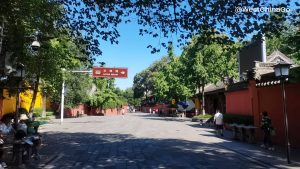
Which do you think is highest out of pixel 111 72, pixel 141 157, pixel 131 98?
pixel 131 98

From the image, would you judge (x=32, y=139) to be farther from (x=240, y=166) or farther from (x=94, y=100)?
(x=94, y=100)

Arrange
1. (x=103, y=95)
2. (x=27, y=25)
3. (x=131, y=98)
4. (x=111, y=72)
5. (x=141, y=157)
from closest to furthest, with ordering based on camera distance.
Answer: (x=141, y=157) → (x=27, y=25) → (x=111, y=72) → (x=103, y=95) → (x=131, y=98)

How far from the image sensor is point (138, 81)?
460 ft

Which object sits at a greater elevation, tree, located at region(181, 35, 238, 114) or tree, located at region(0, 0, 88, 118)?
A: tree, located at region(181, 35, 238, 114)

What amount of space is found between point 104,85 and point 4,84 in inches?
2562

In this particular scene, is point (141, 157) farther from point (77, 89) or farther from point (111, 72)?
point (77, 89)

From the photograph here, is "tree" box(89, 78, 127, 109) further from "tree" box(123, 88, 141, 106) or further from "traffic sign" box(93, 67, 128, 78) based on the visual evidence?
"tree" box(123, 88, 141, 106)

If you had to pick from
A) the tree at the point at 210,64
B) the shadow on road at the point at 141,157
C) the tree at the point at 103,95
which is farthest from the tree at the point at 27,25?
the tree at the point at 103,95

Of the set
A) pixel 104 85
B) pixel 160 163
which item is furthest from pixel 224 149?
pixel 104 85

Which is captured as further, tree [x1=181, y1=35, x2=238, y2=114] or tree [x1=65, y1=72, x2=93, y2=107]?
tree [x1=65, y1=72, x2=93, y2=107]

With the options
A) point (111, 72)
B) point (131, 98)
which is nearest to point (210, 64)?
point (111, 72)

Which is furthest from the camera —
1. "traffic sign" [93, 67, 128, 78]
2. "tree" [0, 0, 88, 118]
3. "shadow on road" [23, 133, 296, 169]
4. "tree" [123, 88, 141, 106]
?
"tree" [123, 88, 141, 106]

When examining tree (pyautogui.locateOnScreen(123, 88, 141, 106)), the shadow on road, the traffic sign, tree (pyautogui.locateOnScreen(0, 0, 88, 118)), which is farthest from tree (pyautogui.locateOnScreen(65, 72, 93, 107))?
tree (pyautogui.locateOnScreen(123, 88, 141, 106))

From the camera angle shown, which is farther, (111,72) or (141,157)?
(111,72)
